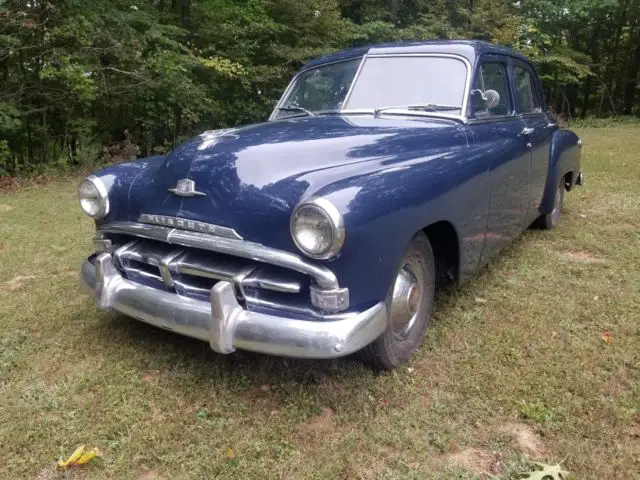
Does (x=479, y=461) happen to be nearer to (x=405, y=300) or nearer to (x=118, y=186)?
(x=405, y=300)

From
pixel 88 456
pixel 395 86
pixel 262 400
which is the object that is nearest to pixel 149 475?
pixel 88 456

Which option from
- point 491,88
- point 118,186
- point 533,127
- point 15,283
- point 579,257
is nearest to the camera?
point 118,186

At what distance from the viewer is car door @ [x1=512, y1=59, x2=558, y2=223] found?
14.1ft

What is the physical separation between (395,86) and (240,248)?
1764 millimetres

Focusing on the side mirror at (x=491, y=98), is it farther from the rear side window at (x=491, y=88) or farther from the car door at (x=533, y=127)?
the car door at (x=533, y=127)

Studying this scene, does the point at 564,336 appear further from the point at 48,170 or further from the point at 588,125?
the point at 588,125

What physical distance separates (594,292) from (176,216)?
292cm

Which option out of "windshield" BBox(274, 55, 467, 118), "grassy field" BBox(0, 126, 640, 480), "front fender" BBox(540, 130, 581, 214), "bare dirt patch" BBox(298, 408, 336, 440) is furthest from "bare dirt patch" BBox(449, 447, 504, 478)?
"front fender" BBox(540, 130, 581, 214)

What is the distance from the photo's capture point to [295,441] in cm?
229

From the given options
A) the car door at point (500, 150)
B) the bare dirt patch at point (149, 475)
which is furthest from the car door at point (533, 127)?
the bare dirt patch at point (149, 475)

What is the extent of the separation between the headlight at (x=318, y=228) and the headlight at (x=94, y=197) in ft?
4.23

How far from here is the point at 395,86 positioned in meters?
3.51

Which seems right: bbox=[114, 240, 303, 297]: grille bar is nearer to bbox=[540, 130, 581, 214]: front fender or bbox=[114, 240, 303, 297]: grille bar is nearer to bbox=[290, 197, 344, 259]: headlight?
bbox=[290, 197, 344, 259]: headlight

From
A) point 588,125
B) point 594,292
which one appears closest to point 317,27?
point 588,125
